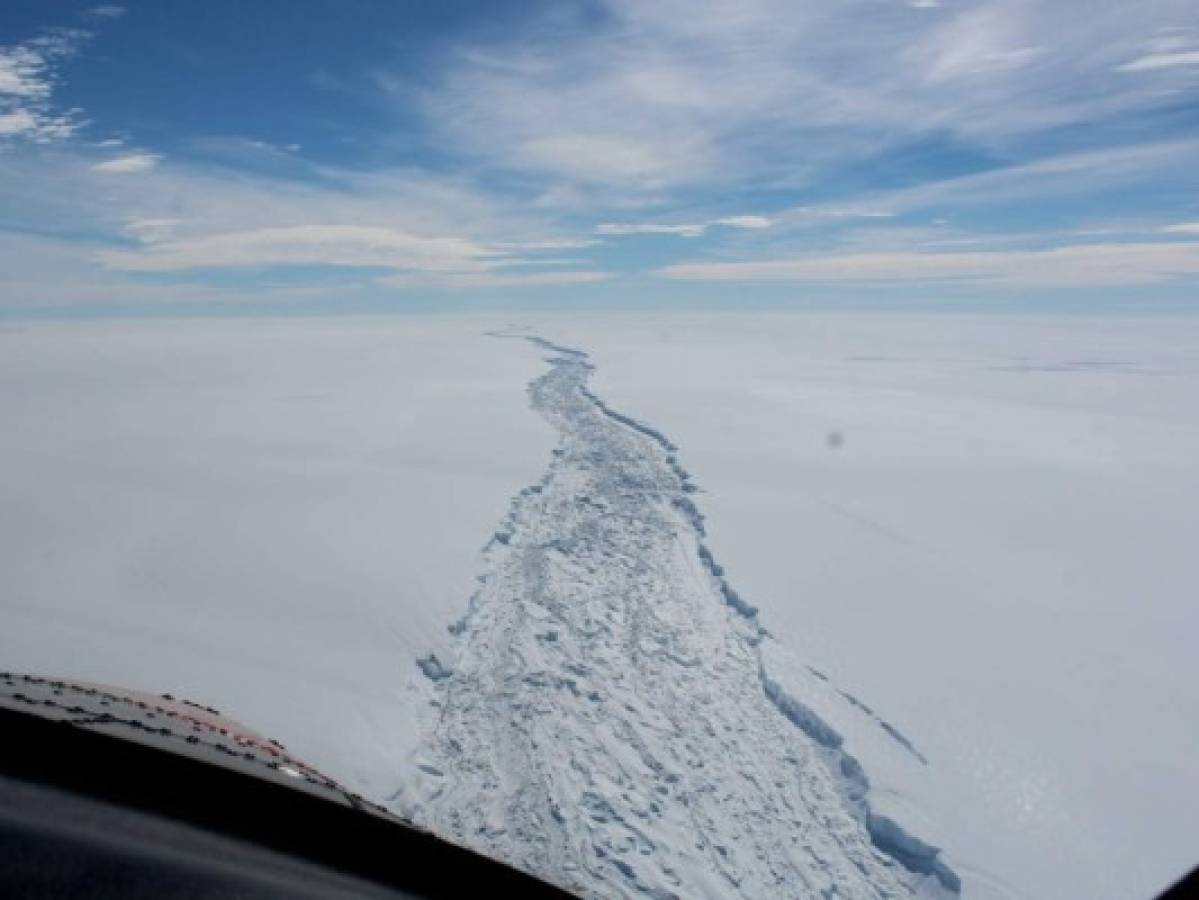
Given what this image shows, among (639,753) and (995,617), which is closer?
(639,753)

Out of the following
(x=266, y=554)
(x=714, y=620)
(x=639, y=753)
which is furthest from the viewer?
(x=266, y=554)

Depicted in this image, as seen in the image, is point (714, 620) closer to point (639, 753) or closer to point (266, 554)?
point (639, 753)

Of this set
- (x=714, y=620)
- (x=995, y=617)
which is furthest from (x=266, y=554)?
(x=995, y=617)

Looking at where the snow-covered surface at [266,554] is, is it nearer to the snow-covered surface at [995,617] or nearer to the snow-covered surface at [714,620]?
the snow-covered surface at [714,620]

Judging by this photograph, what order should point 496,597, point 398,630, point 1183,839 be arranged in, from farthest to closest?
point 496,597 → point 398,630 → point 1183,839

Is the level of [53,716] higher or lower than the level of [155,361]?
higher

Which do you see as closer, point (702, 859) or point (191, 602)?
point (702, 859)

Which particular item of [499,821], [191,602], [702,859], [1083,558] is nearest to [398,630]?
[191,602]

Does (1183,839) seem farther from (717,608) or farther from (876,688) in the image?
(717,608)
